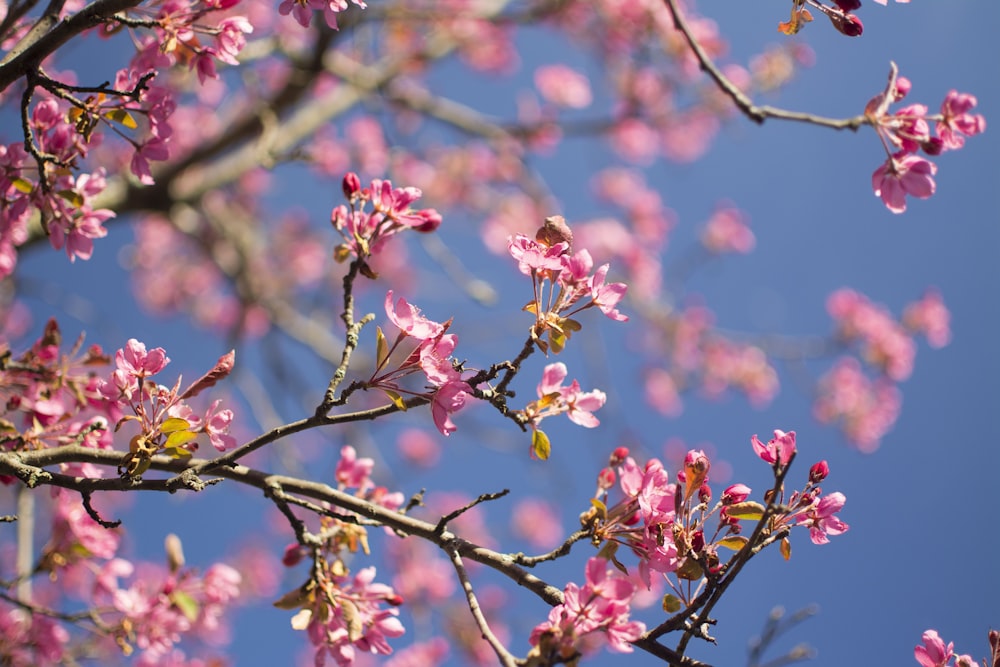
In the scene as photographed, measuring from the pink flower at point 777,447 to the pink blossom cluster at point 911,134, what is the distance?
794 millimetres

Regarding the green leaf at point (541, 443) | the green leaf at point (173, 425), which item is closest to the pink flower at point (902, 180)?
the green leaf at point (541, 443)

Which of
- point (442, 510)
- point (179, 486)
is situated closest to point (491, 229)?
point (442, 510)

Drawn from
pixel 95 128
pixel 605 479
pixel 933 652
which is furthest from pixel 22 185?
pixel 933 652

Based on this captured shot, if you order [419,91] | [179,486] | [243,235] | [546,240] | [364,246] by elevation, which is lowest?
[179,486]

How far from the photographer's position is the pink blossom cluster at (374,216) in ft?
5.45

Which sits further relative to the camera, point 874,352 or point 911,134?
point 874,352

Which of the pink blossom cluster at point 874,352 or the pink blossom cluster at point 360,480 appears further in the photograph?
the pink blossom cluster at point 874,352

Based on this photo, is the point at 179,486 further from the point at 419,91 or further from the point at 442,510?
the point at 442,510

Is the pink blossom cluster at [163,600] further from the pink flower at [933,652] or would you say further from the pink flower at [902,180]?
the pink flower at [902,180]

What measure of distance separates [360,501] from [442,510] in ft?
18.7

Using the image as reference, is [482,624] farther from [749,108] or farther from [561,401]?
[749,108]

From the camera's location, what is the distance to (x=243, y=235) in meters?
5.70

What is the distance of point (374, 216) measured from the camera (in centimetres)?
169

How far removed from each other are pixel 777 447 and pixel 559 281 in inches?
22.8
